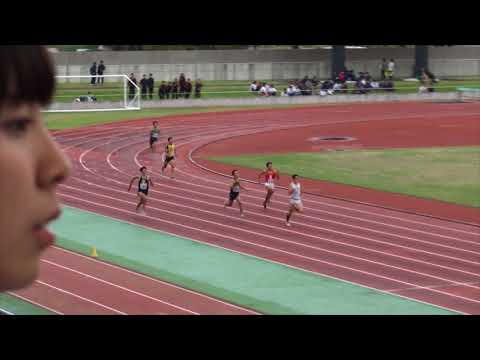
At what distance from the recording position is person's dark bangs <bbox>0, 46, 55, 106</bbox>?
1379mm

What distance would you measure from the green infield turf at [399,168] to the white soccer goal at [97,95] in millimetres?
10436

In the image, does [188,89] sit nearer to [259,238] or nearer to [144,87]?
[144,87]

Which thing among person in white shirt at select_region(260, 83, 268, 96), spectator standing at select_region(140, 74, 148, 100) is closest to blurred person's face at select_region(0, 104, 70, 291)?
spectator standing at select_region(140, 74, 148, 100)

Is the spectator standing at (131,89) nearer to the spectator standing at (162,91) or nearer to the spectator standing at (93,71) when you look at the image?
the spectator standing at (162,91)

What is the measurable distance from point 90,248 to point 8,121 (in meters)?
15.3

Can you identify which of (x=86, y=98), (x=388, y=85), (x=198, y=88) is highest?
(x=388, y=85)

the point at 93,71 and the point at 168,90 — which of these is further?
the point at 93,71

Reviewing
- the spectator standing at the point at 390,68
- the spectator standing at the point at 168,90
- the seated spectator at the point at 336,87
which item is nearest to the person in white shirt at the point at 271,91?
the seated spectator at the point at 336,87

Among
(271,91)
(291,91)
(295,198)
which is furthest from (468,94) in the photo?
(295,198)

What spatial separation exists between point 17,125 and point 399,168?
24.4 m

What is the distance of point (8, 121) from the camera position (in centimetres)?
138

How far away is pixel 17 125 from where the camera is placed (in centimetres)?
139
